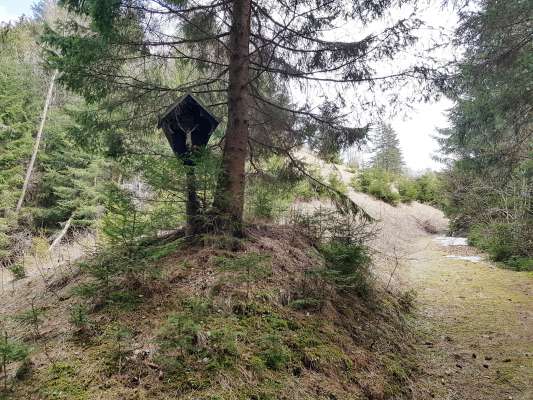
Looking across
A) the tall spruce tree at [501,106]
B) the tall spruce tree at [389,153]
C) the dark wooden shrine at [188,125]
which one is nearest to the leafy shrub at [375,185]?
the tall spruce tree at [501,106]

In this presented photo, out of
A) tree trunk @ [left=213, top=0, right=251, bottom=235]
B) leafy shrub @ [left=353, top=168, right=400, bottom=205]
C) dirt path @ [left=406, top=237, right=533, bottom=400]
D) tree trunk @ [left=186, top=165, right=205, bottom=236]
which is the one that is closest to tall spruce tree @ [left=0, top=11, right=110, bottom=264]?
tree trunk @ [left=186, top=165, right=205, bottom=236]

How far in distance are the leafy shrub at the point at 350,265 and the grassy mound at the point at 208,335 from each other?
5.6 inches

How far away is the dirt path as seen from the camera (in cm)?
290

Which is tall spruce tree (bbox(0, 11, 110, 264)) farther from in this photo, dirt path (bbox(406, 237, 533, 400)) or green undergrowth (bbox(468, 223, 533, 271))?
green undergrowth (bbox(468, 223, 533, 271))

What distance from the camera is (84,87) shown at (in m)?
3.99

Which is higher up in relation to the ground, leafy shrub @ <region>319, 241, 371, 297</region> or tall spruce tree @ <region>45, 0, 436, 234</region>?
tall spruce tree @ <region>45, 0, 436, 234</region>

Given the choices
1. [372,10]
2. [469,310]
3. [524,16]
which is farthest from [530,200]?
[372,10]

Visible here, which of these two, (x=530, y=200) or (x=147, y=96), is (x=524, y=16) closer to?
(x=530, y=200)

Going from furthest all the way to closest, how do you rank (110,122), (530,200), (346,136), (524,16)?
(530,200) < (524,16) < (346,136) < (110,122)

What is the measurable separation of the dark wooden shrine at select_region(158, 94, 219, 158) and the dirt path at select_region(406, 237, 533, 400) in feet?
11.9

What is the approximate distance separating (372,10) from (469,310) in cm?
458

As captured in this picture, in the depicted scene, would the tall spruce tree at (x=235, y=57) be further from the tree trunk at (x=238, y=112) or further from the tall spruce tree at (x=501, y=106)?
the tall spruce tree at (x=501, y=106)

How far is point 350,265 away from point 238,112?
2.54m

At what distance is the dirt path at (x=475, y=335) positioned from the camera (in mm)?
2896
